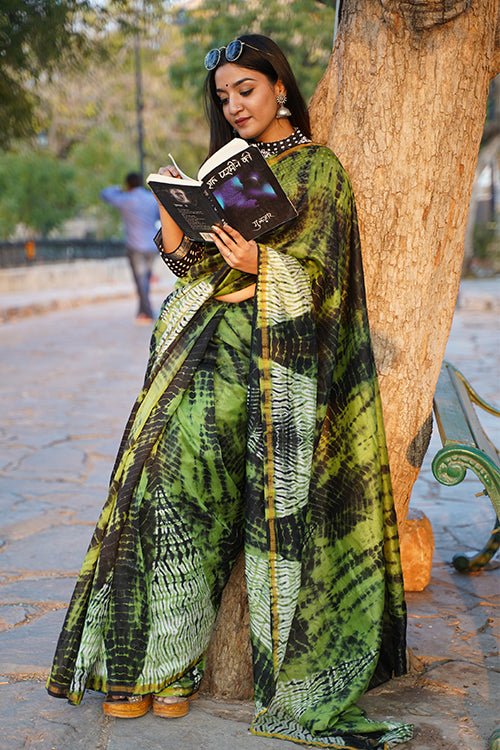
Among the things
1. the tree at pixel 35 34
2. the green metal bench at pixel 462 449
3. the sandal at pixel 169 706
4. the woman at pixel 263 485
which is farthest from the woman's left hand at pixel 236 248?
the tree at pixel 35 34

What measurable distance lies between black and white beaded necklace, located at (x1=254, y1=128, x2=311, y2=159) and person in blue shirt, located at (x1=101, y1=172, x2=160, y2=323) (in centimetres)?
1022

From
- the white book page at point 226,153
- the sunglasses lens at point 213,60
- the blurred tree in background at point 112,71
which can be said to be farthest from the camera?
the blurred tree in background at point 112,71

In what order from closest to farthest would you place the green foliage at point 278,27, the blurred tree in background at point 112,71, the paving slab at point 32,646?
the paving slab at point 32,646 → the blurred tree in background at point 112,71 → the green foliage at point 278,27

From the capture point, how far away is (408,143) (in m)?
2.99

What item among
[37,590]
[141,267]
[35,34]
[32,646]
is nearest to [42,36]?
[35,34]

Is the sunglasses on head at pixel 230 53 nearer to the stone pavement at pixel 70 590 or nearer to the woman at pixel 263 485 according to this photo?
the woman at pixel 263 485

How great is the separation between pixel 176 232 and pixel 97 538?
88 centimetres

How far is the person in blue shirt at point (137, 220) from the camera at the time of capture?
1327 centimetres

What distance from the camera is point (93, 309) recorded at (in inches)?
711

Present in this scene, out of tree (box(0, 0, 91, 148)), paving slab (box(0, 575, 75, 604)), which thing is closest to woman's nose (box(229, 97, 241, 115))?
paving slab (box(0, 575, 75, 604))

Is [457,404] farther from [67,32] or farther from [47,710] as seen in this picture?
[67,32]

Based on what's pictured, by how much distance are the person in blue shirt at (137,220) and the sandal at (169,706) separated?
10.5 metres

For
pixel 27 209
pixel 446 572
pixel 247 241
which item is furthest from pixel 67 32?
pixel 27 209

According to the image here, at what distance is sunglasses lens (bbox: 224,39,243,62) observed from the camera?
2.87m
